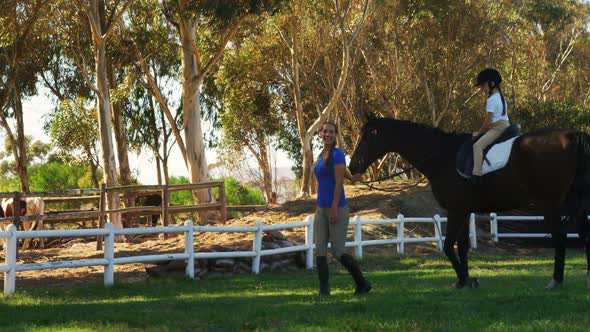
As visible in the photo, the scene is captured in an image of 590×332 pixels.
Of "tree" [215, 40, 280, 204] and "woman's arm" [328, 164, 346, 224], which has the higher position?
"tree" [215, 40, 280, 204]

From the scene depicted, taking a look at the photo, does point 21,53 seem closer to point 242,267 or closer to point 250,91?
point 250,91

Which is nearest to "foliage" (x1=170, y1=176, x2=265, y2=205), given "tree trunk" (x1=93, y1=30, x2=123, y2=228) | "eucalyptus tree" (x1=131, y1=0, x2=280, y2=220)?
"eucalyptus tree" (x1=131, y1=0, x2=280, y2=220)

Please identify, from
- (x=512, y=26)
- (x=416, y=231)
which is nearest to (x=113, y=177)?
(x=416, y=231)

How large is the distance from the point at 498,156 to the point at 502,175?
0.83ft

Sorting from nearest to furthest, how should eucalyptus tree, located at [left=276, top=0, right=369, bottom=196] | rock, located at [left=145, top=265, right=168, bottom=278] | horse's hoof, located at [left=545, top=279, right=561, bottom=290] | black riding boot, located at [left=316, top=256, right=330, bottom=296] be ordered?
1. black riding boot, located at [left=316, top=256, right=330, bottom=296]
2. horse's hoof, located at [left=545, top=279, right=561, bottom=290]
3. rock, located at [left=145, top=265, right=168, bottom=278]
4. eucalyptus tree, located at [left=276, top=0, right=369, bottom=196]

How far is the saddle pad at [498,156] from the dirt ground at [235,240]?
2377mm

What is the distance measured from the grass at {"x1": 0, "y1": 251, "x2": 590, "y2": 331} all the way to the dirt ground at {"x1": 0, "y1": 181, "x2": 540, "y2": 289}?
2.37 m

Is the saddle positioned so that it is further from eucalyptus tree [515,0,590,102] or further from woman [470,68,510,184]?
eucalyptus tree [515,0,590,102]

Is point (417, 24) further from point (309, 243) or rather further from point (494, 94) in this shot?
point (494, 94)

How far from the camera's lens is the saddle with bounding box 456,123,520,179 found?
11.6 m

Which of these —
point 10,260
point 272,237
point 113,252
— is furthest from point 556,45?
point 10,260

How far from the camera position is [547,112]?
1854 inches

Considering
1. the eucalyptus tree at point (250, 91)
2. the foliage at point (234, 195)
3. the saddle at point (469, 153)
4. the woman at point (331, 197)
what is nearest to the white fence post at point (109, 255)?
the woman at point (331, 197)

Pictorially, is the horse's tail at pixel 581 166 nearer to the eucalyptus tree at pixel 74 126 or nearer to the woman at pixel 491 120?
the woman at pixel 491 120
